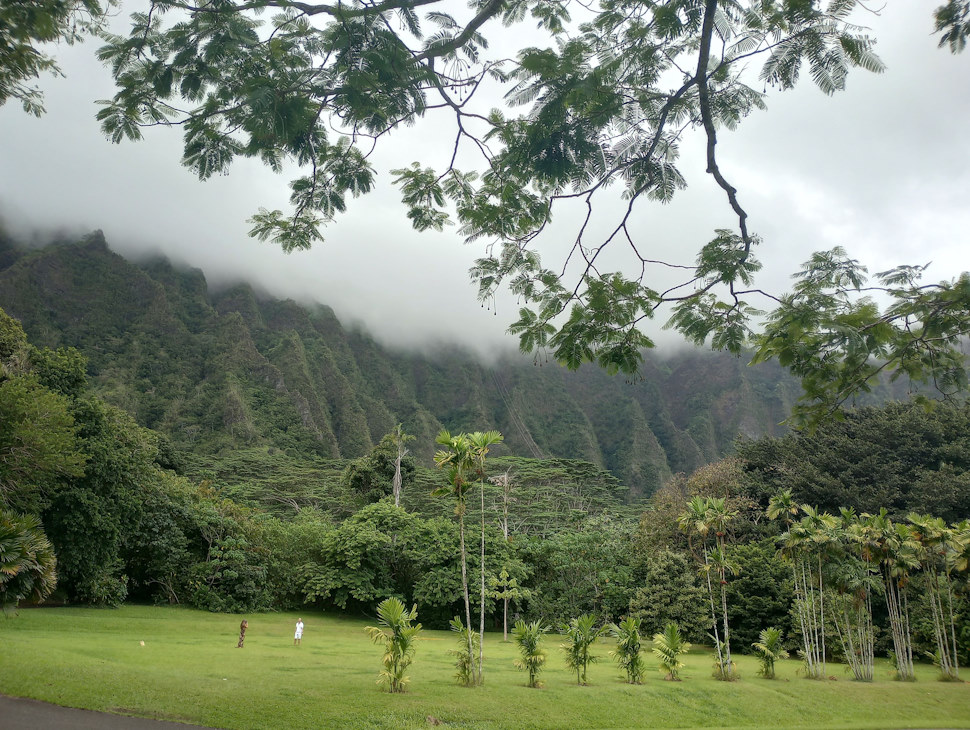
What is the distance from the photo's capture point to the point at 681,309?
5.08 m

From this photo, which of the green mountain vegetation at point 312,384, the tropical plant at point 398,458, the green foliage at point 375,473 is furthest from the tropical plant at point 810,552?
the green mountain vegetation at point 312,384

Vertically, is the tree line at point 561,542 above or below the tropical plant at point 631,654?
above

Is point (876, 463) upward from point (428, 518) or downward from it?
upward

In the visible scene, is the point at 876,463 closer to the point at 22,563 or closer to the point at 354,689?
the point at 354,689

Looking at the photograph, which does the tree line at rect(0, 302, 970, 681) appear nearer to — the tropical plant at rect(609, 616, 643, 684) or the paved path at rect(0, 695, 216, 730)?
the tropical plant at rect(609, 616, 643, 684)

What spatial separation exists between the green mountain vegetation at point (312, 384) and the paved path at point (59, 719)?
149 ft

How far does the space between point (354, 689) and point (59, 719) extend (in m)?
5.09

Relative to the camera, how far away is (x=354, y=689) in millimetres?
12344

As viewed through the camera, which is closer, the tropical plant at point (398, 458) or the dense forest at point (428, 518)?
the dense forest at point (428, 518)

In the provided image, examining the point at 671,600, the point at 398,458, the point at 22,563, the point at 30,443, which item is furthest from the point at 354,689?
the point at 398,458

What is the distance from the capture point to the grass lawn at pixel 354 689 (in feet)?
33.8

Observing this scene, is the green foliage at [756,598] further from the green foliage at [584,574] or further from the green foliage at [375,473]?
the green foliage at [375,473]

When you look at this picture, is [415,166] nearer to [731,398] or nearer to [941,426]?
[941,426]

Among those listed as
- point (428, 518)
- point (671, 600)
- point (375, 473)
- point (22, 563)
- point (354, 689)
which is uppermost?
point (375, 473)
